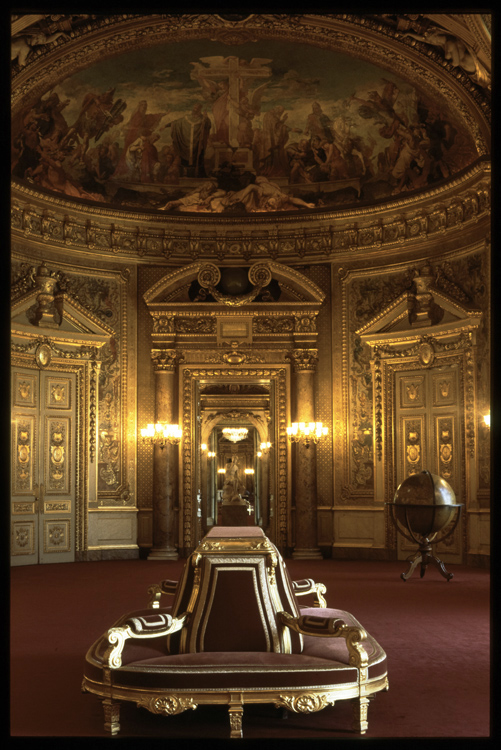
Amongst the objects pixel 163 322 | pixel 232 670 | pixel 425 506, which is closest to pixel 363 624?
pixel 425 506

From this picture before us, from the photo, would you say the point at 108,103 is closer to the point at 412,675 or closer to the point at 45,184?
the point at 45,184

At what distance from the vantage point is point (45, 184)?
16.2 m

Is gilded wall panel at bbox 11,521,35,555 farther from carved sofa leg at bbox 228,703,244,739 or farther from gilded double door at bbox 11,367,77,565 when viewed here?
carved sofa leg at bbox 228,703,244,739

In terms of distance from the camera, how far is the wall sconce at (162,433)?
1662 cm

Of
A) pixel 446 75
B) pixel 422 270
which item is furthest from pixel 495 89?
pixel 422 270

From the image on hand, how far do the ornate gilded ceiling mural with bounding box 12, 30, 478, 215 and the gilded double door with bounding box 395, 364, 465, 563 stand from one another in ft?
12.4

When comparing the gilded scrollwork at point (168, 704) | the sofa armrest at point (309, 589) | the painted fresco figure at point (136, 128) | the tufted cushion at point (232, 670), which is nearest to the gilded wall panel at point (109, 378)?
the painted fresco figure at point (136, 128)

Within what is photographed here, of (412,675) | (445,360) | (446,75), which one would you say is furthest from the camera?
(445,360)

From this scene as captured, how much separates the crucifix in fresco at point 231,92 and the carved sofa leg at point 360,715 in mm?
13261

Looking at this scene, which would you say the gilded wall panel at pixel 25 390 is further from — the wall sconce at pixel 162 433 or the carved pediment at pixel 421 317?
the carved pediment at pixel 421 317

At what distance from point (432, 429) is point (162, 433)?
5.35m

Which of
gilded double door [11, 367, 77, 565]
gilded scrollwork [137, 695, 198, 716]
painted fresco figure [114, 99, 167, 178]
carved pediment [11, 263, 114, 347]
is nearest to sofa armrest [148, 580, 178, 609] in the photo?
gilded scrollwork [137, 695, 198, 716]

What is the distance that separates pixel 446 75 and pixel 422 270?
3.57m
